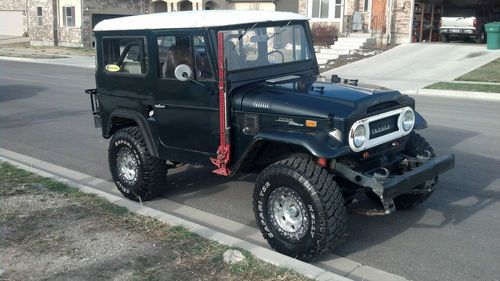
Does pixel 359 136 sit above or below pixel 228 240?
above

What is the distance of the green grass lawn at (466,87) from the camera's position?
15205 mm

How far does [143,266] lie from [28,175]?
10.3 feet

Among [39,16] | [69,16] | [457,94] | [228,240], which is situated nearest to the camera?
[228,240]

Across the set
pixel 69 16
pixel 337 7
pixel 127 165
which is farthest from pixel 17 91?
pixel 69 16

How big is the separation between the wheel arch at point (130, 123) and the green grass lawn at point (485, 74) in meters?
14.0

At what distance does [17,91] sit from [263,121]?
1299 centimetres

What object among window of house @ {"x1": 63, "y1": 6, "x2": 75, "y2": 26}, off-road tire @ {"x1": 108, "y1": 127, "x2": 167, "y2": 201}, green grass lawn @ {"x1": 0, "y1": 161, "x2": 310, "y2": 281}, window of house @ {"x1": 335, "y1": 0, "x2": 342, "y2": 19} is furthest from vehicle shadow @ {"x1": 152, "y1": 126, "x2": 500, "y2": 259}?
window of house @ {"x1": 63, "y1": 6, "x2": 75, "y2": 26}

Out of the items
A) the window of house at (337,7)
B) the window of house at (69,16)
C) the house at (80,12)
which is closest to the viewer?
the window of house at (337,7)

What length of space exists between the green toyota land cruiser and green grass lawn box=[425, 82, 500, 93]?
10.9 m

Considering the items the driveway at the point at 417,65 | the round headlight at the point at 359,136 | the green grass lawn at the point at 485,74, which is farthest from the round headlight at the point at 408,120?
the green grass lawn at the point at 485,74

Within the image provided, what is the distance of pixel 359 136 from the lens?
450 centimetres

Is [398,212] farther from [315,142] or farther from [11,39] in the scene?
[11,39]

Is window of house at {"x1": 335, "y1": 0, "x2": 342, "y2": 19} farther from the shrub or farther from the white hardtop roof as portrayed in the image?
the white hardtop roof

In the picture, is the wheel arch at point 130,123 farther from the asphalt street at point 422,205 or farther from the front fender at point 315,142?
the front fender at point 315,142
